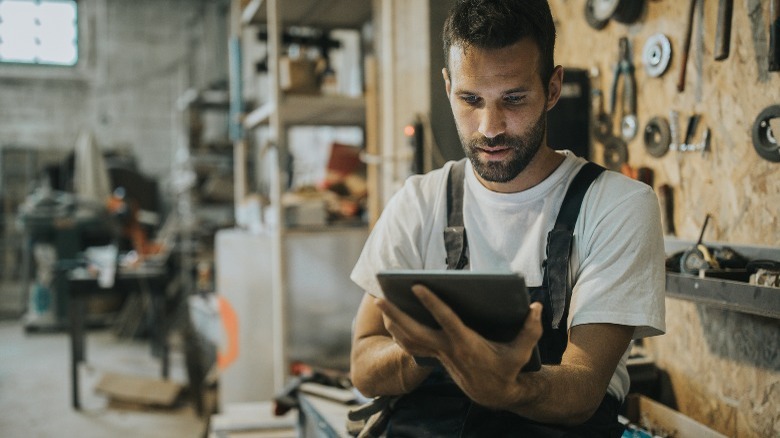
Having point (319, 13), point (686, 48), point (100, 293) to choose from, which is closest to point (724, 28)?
point (686, 48)

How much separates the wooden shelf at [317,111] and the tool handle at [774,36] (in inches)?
78.6

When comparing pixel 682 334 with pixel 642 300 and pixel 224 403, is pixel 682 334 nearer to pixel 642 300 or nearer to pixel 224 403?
pixel 642 300

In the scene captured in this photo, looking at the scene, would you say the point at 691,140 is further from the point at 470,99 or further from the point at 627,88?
the point at 470,99

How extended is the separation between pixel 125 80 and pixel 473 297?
8.58 metres

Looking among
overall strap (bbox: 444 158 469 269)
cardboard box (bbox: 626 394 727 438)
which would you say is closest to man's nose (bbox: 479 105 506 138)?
overall strap (bbox: 444 158 469 269)

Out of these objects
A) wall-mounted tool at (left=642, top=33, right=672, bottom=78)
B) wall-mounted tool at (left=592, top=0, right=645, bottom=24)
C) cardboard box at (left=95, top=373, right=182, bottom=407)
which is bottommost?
cardboard box at (left=95, top=373, right=182, bottom=407)

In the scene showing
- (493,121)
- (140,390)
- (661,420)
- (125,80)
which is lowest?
(140,390)

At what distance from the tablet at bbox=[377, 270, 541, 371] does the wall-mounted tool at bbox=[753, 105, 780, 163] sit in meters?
1.00

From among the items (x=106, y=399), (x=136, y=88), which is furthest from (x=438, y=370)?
(x=136, y=88)

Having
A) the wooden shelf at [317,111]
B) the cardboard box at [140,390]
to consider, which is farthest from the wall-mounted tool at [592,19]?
the cardboard box at [140,390]

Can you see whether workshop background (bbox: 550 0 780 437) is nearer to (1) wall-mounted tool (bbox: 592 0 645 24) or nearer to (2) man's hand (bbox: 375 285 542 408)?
(1) wall-mounted tool (bbox: 592 0 645 24)

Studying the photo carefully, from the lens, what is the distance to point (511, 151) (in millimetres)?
1322

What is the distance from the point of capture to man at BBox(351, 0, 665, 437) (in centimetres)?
118

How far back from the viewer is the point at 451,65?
136cm
